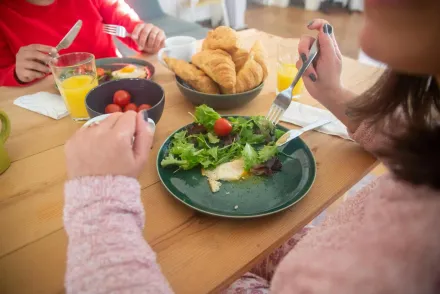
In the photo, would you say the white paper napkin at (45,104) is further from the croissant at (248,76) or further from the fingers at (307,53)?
the fingers at (307,53)

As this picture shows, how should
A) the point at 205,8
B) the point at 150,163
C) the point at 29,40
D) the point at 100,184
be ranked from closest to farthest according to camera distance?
the point at 100,184
the point at 150,163
the point at 29,40
the point at 205,8

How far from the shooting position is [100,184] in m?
0.54

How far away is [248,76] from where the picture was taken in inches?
42.0

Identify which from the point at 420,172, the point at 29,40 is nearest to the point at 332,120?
the point at 420,172

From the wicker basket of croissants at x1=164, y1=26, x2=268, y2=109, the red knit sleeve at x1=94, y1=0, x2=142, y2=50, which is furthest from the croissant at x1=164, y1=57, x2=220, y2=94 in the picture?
the red knit sleeve at x1=94, y1=0, x2=142, y2=50

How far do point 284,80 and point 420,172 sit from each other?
2.45 ft

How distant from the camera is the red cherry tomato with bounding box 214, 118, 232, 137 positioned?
913 millimetres

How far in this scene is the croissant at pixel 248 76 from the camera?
1.07 meters

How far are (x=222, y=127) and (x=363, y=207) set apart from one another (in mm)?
477

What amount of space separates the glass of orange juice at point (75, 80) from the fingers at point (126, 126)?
15.9 inches

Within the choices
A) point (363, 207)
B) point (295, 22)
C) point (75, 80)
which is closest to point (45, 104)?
point (75, 80)

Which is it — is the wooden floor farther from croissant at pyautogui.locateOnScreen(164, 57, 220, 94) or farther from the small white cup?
croissant at pyautogui.locateOnScreen(164, 57, 220, 94)

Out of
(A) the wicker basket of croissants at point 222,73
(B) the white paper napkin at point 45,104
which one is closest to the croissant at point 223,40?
(A) the wicker basket of croissants at point 222,73

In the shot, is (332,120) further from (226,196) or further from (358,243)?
(358,243)
